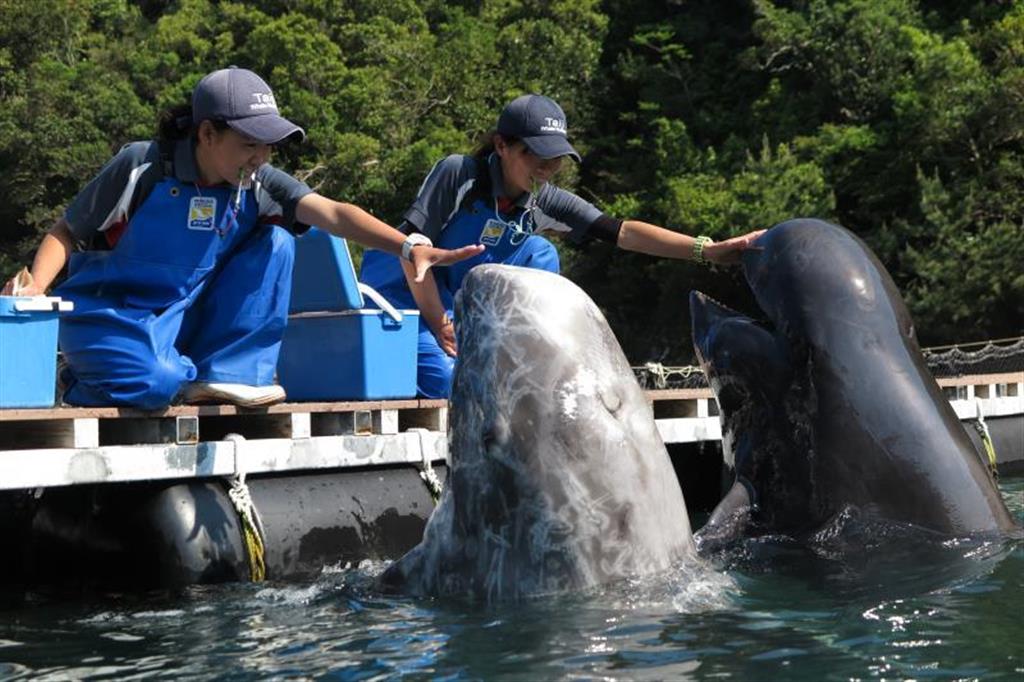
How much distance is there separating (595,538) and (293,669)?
0.89 m

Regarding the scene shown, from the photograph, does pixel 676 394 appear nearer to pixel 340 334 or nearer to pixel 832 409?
pixel 340 334

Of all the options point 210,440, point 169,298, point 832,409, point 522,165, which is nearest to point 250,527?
point 210,440

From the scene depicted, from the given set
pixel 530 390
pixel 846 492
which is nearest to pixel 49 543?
pixel 530 390

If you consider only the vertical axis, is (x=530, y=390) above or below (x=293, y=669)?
above

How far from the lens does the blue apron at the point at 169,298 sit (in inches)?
236

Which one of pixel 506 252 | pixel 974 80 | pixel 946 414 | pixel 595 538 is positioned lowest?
pixel 595 538

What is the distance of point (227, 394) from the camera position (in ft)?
20.7

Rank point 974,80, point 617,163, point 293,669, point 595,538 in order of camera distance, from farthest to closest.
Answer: point 617,163 < point 974,80 < point 595,538 < point 293,669

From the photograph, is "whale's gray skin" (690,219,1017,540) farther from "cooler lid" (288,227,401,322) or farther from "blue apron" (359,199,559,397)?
"cooler lid" (288,227,401,322)

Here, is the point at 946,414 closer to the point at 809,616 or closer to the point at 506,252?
the point at 809,616

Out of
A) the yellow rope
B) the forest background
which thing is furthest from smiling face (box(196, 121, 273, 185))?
the forest background

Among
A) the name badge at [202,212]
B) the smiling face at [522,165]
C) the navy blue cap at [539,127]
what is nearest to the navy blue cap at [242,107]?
the name badge at [202,212]

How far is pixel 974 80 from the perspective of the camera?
31281mm

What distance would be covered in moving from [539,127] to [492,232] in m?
0.68
